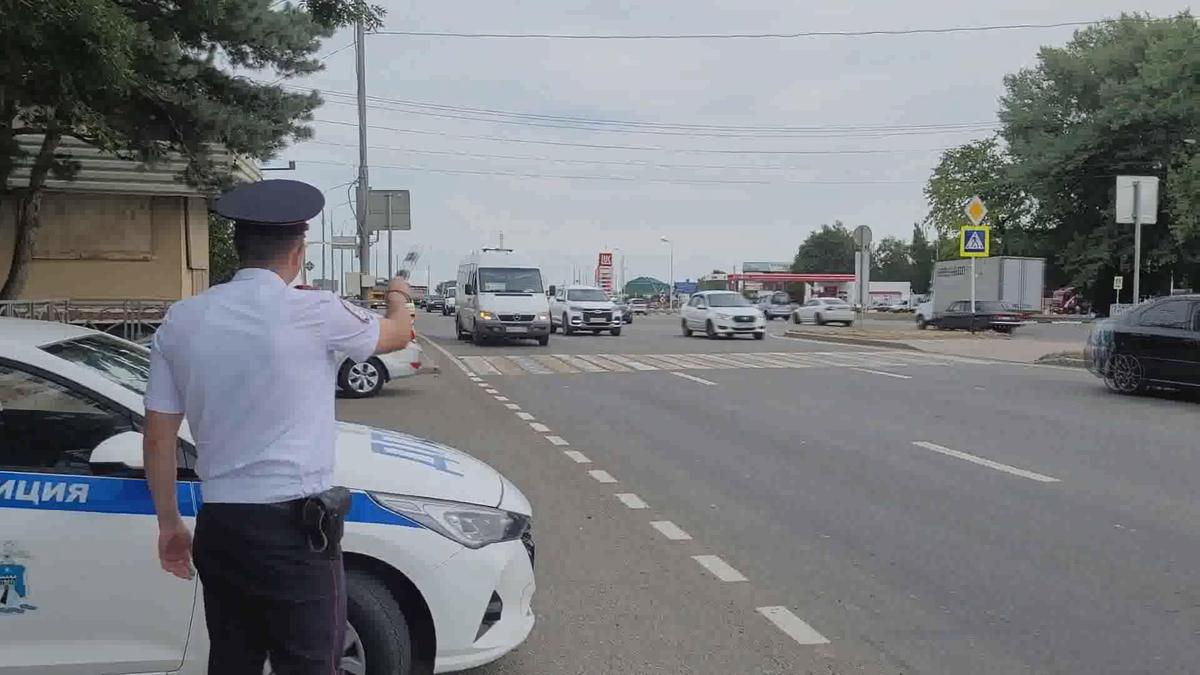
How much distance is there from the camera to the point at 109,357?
4.59 metres

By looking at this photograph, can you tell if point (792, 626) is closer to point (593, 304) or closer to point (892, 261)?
point (593, 304)

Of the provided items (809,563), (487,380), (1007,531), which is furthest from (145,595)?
(487,380)

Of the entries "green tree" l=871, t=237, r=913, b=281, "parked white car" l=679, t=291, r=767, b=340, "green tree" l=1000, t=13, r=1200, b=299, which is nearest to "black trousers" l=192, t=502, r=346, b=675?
"parked white car" l=679, t=291, r=767, b=340

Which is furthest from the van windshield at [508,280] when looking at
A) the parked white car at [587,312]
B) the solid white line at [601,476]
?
the solid white line at [601,476]

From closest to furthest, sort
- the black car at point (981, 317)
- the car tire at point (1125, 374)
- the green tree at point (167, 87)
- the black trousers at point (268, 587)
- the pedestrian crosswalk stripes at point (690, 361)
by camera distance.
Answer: the black trousers at point (268, 587) → the green tree at point (167, 87) → the car tire at point (1125, 374) → the pedestrian crosswalk stripes at point (690, 361) → the black car at point (981, 317)

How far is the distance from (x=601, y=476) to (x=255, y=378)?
23.3 ft

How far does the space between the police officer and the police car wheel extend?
1.07 m

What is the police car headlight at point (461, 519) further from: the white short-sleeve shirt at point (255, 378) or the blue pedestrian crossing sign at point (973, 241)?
the blue pedestrian crossing sign at point (973, 241)

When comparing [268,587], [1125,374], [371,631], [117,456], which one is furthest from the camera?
[1125,374]

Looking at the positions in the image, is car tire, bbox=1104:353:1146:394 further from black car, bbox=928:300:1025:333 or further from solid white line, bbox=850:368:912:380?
black car, bbox=928:300:1025:333

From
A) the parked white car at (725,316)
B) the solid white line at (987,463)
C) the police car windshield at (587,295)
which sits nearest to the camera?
the solid white line at (987,463)

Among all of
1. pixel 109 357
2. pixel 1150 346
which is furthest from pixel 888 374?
pixel 109 357

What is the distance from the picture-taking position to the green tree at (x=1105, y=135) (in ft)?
172

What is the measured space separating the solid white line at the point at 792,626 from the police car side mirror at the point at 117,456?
10.1 feet
